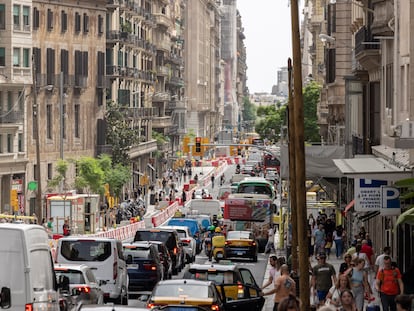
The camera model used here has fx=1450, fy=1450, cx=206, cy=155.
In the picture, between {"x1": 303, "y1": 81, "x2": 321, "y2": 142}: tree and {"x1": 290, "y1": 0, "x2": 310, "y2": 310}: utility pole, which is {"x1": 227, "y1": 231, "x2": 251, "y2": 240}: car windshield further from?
{"x1": 303, "y1": 81, "x2": 321, "y2": 142}: tree

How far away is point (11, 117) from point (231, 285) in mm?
52559

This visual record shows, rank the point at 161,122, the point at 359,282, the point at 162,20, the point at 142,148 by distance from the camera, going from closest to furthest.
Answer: the point at 359,282
the point at 142,148
the point at 162,20
the point at 161,122

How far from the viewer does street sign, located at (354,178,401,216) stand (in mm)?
29281

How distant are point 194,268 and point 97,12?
67.8 meters

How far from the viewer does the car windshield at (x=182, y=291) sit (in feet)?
79.1

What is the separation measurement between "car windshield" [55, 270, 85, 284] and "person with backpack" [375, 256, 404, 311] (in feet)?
19.2

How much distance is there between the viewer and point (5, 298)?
19109mm

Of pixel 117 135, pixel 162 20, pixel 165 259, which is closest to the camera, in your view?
pixel 165 259

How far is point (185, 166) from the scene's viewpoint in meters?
153

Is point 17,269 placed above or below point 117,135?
below

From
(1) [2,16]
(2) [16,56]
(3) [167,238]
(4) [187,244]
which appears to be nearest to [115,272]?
(3) [167,238]

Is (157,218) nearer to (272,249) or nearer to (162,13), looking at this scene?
(272,249)

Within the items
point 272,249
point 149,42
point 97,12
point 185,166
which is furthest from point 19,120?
point 185,166

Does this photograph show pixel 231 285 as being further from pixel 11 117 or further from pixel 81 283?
pixel 11 117
